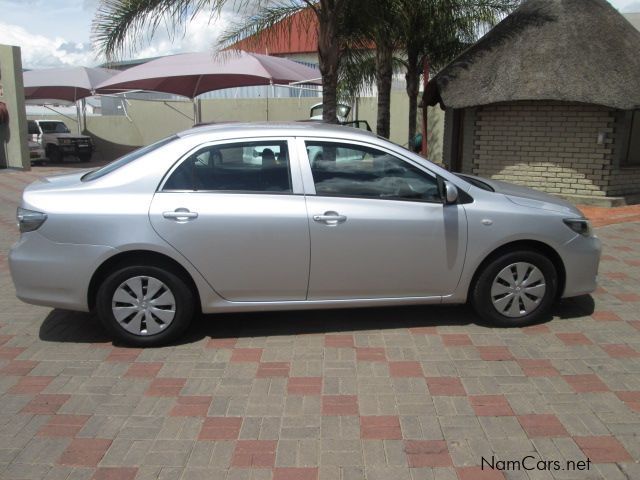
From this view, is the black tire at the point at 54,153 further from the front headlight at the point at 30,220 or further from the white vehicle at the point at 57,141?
the front headlight at the point at 30,220

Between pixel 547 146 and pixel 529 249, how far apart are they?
6.93 meters

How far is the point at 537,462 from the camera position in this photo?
305cm

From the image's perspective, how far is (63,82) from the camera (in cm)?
2233

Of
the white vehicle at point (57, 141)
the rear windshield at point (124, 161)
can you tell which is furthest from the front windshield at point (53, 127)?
the rear windshield at point (124, 161)

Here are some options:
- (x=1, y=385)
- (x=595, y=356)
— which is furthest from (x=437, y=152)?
(x=1, y=385)

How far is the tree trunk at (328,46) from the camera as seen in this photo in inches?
376

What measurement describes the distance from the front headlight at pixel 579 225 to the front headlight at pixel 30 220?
4011mm

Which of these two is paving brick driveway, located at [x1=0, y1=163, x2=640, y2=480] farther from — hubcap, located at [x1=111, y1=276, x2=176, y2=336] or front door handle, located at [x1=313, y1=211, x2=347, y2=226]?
front door handle, located at [x1=313, y1=211, x2=347, y2=226]

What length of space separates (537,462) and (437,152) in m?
16.3

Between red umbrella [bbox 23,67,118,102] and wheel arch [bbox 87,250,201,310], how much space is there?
62.5 ft

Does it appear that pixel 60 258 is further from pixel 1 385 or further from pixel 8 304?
pixel 8 304

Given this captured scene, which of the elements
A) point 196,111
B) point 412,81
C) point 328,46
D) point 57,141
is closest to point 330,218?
point 328,46

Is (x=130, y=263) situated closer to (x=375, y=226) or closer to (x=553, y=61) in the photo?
(x=375, y=226)

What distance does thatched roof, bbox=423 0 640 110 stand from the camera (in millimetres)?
10062
